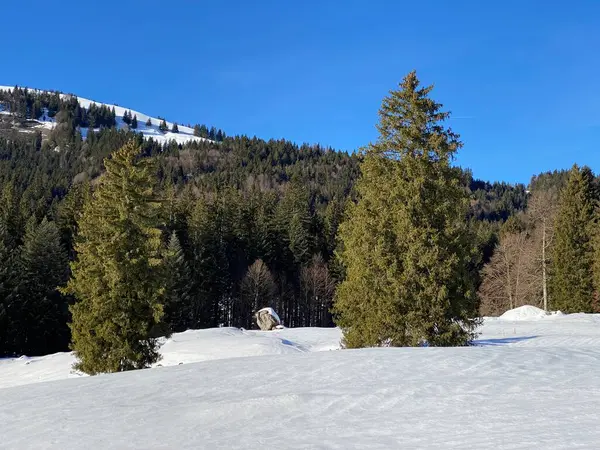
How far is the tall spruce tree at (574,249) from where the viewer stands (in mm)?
38438

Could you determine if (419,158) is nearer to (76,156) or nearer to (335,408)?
(335,408)

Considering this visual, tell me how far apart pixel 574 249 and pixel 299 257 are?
33.0 m

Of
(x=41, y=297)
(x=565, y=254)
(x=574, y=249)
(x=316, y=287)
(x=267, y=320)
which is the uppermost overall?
(x=574, y=249)

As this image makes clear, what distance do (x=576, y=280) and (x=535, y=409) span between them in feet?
123

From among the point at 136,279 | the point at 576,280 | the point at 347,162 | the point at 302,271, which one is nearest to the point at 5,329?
the point at 136,279

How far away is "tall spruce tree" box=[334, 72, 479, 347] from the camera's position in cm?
1549

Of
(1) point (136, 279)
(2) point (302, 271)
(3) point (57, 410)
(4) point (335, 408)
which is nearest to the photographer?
(4) point (335, 408)

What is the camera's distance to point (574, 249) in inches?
1544

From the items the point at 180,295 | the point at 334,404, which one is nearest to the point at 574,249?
the point at 180,295

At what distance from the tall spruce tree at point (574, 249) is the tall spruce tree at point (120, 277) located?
1298 inches

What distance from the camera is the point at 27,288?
131 ft

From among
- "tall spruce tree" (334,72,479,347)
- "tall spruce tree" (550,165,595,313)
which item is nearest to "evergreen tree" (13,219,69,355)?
"tall spruce tree" (334,72,479,347)

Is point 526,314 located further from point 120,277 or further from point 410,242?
point 120,277

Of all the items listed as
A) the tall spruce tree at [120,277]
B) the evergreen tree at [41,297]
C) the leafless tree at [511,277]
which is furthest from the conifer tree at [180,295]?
the leafless tree at [511,277]
